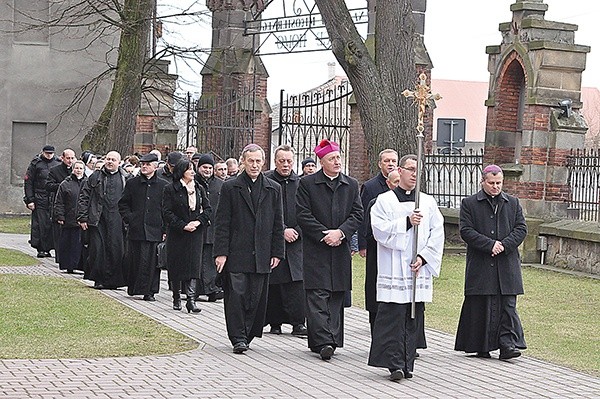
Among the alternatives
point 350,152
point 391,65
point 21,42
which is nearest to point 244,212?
point 391,65

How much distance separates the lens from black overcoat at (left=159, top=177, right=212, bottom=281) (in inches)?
592

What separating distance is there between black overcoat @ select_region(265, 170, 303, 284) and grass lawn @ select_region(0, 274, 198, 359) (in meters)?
1.29

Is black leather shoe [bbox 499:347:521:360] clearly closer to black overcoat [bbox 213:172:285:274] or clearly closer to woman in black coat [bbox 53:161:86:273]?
black overcoat [bbox 213:172:285:274]

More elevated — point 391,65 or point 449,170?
point 391,65

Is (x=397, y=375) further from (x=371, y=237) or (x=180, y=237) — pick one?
(x=180, y=237)

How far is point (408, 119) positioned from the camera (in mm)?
19953

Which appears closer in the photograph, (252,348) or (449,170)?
(252,348)

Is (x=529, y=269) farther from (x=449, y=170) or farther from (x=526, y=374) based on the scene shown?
(x=526, y=374)

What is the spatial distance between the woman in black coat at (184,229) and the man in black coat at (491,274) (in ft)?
13.0

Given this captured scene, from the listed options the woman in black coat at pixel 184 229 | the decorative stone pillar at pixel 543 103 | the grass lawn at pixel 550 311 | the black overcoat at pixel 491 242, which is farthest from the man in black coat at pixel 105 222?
the decorative stone pillar at pixel 543 103

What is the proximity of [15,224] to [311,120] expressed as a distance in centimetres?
960

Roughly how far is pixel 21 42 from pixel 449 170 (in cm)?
1703

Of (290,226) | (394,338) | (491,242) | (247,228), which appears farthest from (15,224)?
(394,338)

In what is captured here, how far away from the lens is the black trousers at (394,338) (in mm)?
10680
